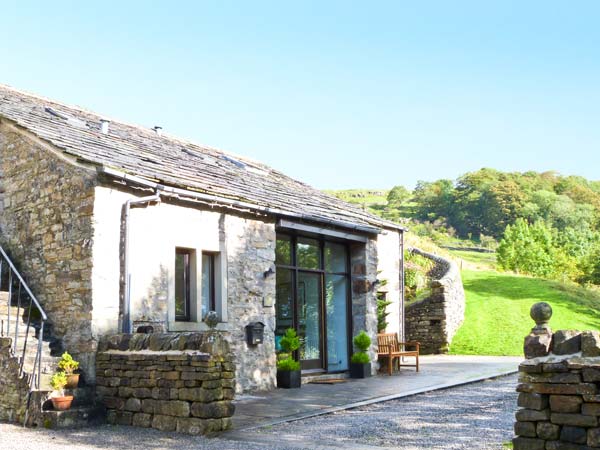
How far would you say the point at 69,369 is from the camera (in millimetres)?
8664

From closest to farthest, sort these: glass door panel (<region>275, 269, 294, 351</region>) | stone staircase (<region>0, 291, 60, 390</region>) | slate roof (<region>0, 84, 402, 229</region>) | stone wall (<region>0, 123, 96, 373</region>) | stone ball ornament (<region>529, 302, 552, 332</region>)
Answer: stone ball ornament (<region>529, 302, 552, 332</region>) → stone staircase (<region>0, 291, 60, 390</region>) → stone wall (<region>0, 123, 96, 373</region>) → slate roof (<region>0, 84, 402, 229</region>) → glass door panel (<region>275, 269, 294, 351</region>)

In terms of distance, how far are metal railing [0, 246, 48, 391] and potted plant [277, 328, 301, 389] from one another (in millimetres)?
4128

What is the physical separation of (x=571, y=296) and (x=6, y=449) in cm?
2184

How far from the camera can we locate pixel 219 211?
1116 centimetres

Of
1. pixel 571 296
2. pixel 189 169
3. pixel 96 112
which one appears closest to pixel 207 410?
pixel 189 169

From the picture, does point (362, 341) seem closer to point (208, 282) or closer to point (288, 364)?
point (288, 364)

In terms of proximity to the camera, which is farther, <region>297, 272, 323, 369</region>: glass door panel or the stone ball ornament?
<region>297, 272, 323, 369</region>: glass door panel

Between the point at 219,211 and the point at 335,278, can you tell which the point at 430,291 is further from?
the point at 219,211

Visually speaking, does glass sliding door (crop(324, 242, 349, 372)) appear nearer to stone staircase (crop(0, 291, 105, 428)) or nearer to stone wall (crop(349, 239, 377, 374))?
stone wall (crop(349, 239, 377, 374))

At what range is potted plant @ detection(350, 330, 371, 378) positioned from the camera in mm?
13516

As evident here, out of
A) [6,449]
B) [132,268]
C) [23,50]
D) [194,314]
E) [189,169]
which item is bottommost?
[6,449]

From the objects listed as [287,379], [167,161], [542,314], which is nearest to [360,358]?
[287,379]

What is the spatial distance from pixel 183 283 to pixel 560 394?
6.84 metres

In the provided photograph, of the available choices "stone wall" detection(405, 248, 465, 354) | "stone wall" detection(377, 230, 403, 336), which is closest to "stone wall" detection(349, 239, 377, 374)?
"stone wall" detection(377, 230, 403, 336)
